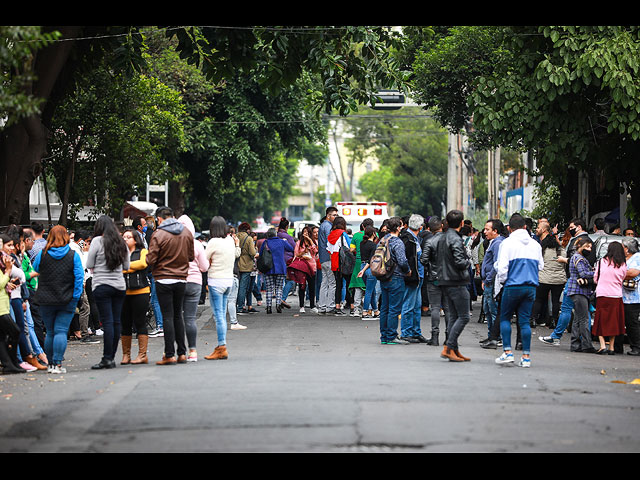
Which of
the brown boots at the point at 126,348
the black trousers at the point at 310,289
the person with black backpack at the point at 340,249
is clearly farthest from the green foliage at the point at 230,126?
the brown boots at the point at 126,348

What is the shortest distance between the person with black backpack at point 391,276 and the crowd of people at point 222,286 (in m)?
0.02

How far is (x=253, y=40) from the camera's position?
15.6 meters

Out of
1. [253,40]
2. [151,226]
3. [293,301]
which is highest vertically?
[253,40]

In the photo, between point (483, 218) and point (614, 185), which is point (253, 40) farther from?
point (483, 218)

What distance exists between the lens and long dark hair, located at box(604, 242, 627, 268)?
13922 mm

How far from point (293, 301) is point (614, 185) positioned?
9.77 meters

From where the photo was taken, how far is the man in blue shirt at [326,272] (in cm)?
1964

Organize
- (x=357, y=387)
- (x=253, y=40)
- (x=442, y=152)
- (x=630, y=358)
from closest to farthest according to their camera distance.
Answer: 1. (x=357, y=387)
2. (x=630, y=358)
3. (x=253, y=40)
4. (x=442, y=152)

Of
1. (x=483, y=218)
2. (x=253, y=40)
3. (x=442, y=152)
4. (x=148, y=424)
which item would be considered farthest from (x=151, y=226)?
(x=442, y=152)

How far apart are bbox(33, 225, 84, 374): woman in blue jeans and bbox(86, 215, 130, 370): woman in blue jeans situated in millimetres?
220

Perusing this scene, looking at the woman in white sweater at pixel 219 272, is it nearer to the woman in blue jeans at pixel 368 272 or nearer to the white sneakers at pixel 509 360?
the white sneakers at pixel 509 360

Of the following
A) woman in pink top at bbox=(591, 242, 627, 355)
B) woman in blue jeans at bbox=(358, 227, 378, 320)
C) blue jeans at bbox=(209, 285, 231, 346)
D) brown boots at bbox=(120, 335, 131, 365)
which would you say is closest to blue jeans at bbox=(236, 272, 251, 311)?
woman in blue jeans at bbox=(358, 227, 378, 320)

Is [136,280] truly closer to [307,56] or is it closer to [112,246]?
[112,246]

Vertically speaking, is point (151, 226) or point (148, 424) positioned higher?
point (151, 226)
